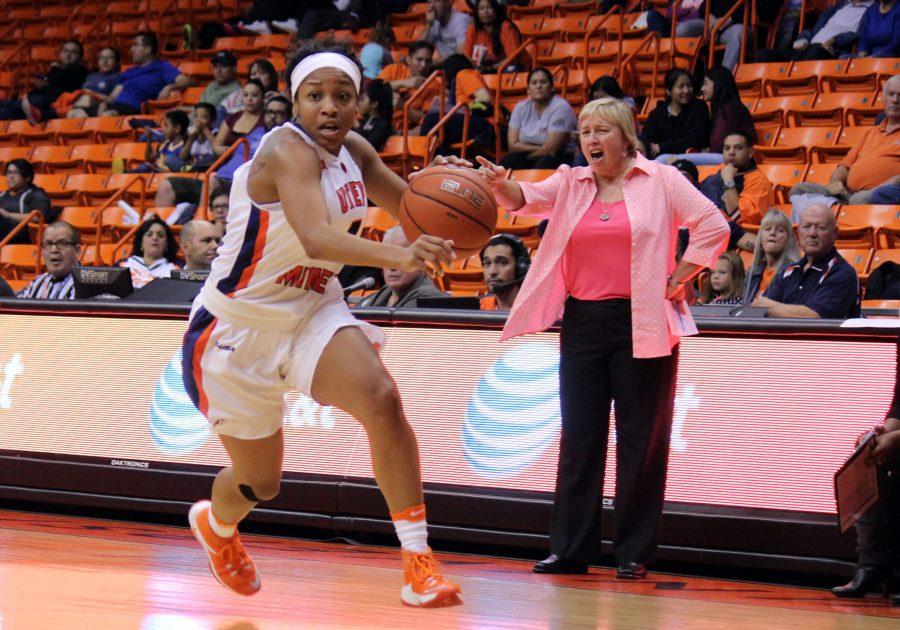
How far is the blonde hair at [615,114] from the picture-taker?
5066 millimetres

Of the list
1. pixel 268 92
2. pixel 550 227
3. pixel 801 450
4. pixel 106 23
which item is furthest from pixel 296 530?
pixel 106 23

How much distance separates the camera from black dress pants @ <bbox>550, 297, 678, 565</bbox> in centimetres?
497

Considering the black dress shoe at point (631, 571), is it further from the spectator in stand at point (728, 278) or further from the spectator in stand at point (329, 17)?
the spectator in stand at point (329, 17)

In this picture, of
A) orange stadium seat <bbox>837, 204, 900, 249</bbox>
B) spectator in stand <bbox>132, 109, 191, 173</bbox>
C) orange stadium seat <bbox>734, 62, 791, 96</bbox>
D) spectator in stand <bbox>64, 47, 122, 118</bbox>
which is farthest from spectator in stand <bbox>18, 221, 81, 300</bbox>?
spectator in stand <bbox>64, 47, 122, 118</bbox>

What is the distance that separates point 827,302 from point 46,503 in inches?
164

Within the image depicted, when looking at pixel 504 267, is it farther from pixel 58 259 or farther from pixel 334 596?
pixel 58 259

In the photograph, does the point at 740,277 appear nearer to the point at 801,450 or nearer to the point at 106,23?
the point at 801,450

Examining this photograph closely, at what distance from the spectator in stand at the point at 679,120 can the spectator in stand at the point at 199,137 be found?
481 cm

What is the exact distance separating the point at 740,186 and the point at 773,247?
185cm

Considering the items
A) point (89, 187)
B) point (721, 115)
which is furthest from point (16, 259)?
point (721, 115)

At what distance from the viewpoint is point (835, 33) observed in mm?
10867

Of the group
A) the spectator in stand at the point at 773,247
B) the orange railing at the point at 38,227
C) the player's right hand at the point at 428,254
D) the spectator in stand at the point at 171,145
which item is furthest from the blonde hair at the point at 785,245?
the spectator in stand at the point at 171,145

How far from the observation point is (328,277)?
3.97 metres

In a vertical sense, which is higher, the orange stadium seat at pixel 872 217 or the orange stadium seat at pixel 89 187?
the orange stadium seat at pixel 872 217
